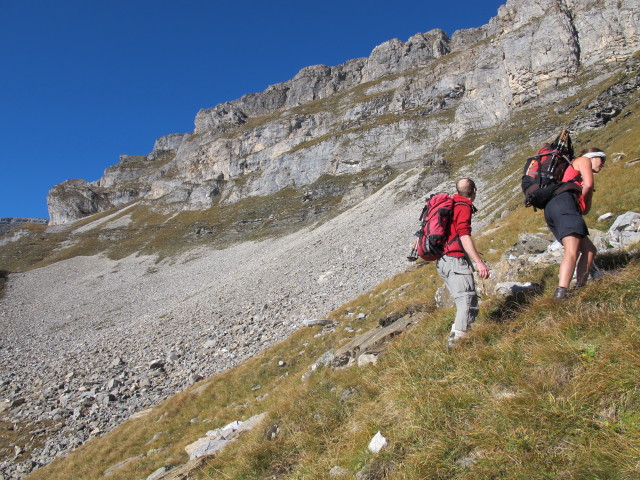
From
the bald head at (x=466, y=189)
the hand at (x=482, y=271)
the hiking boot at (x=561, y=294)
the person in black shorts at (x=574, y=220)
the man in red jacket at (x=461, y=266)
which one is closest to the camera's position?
the hiking boot at (x=561, y=294)

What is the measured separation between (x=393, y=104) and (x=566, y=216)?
10735 cm

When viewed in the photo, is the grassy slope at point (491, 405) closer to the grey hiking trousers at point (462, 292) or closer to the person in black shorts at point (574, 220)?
the grey hiking trousers at point (462, 292)

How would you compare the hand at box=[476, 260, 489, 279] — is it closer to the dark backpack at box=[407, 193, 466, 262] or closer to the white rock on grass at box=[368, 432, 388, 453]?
the dark backpack at box=[407, 193, 466, 262]

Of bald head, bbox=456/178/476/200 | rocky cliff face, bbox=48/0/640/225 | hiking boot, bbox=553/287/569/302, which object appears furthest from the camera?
rocky cliff face, bbox=48/0/640/225

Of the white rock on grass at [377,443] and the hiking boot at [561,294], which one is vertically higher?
the hiking boot at [561,294]

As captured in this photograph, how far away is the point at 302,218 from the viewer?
6962cm

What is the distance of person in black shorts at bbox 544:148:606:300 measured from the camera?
15.2 ft

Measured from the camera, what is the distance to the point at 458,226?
→ 497cm

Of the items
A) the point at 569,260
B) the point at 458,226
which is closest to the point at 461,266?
the point at 458,226

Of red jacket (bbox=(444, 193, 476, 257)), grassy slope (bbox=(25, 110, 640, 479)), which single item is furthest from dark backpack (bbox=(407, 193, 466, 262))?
grassy slope (bbox=(25, 110, 640, 479))

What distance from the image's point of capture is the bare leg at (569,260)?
4.57 m

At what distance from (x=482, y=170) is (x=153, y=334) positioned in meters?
46.4

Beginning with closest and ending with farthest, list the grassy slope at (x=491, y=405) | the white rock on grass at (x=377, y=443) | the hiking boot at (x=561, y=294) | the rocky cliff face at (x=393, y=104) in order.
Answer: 1. the grassy slope at (x=491, y=405)
2. the white rock on grass at (x=377, y=443)
3. the hiking boot at (x=561, y=294)
4. the rocky cliff face at (x=393, y=104)

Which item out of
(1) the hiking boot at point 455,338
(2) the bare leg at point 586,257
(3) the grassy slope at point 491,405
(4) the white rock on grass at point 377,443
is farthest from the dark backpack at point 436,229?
(4) the white rock on grass at point 377,443
